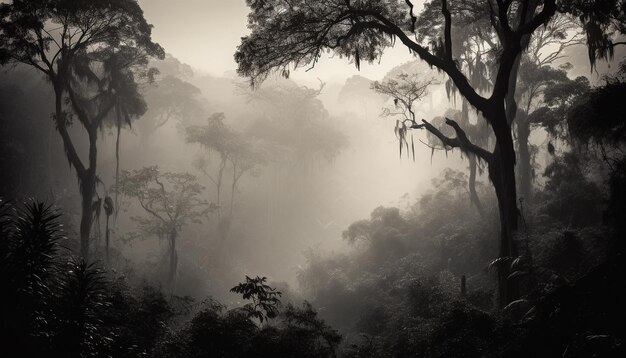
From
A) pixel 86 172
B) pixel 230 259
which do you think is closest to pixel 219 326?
pixel 86 172

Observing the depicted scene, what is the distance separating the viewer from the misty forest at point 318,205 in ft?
27.2

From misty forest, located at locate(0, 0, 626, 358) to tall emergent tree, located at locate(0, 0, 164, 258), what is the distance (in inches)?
4.1

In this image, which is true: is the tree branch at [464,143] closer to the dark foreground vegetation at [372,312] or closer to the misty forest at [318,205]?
the misty forest at [318,205]

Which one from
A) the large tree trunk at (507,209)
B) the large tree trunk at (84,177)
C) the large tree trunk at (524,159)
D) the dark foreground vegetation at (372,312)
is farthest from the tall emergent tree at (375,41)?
the large tree trunk at (84,177)

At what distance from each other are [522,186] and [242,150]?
26560mm

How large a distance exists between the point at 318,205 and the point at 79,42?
112 feet

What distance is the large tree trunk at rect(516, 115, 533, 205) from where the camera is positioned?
2242 centimetres

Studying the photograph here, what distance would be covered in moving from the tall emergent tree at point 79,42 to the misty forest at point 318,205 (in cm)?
10

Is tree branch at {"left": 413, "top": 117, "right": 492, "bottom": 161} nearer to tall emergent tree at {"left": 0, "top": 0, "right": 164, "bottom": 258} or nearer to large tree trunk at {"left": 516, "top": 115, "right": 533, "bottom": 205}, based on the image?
large tree trunk at {"left": 516, "top": 115, "right": 533, "bottom": 205}

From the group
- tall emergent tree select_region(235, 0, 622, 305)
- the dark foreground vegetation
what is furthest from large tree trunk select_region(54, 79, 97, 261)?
tall emergent tree select_region(235, 0, 622, 305)

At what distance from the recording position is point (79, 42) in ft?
60.7

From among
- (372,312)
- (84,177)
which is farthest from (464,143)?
(84,177)

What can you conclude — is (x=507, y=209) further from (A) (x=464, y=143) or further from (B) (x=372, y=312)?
(B) (x=372, y=312)

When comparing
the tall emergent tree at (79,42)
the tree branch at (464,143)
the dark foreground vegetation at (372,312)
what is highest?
the tall emergent tree at (79,42)
